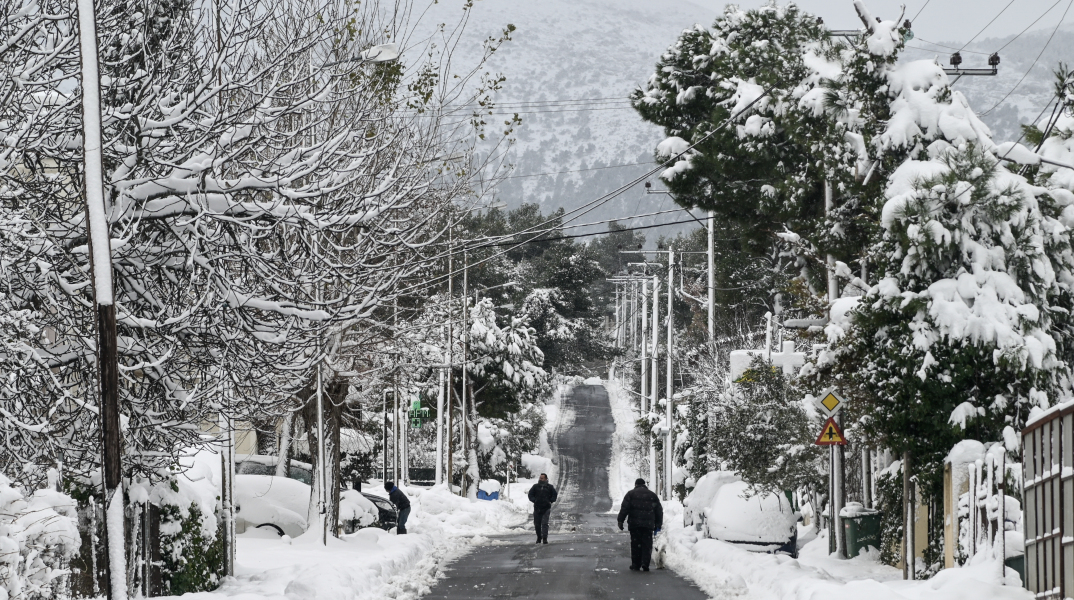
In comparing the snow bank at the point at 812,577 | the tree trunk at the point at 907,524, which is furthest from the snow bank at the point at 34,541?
the tree trunk at the point at 907,524

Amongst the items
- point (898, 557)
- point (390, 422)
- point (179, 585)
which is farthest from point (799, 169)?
point (390, 422)

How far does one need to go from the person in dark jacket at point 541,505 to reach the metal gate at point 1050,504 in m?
15.1

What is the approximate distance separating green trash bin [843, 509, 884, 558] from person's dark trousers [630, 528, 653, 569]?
10.7 ft

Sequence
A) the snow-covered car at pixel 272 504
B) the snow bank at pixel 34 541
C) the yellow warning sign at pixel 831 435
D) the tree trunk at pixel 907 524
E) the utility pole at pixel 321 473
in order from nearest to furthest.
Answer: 1. the snow bank at pixel 34 541
2. the tree trunk at pixel 907 524
3. the yellow warning sign at pixel 831 435
4. the utility pole at pixel 321 473
5. the snow-covered car at pixel 272 504

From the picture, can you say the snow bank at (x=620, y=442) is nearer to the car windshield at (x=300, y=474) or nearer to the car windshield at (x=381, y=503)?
the car windshield at (x=300, y=474)

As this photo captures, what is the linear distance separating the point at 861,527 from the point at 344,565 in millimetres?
8258

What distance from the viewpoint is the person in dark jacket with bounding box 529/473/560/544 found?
25.1 m

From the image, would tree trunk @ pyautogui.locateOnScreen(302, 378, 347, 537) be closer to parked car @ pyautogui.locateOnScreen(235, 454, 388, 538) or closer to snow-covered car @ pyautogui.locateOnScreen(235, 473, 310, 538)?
parked car @ pyautogui.locateOnScreen(235, 454, 388, 538)

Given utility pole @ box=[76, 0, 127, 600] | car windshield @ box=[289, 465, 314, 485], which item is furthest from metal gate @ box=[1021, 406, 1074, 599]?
car windshield @ box=[289, 465, 314, 485]

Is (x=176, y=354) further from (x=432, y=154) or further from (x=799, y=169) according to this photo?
(x=799, y=169)

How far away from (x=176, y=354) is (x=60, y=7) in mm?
3182

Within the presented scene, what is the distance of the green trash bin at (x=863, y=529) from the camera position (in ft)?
64.5

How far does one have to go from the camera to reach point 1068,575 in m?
9.18

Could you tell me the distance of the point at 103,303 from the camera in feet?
25.6
